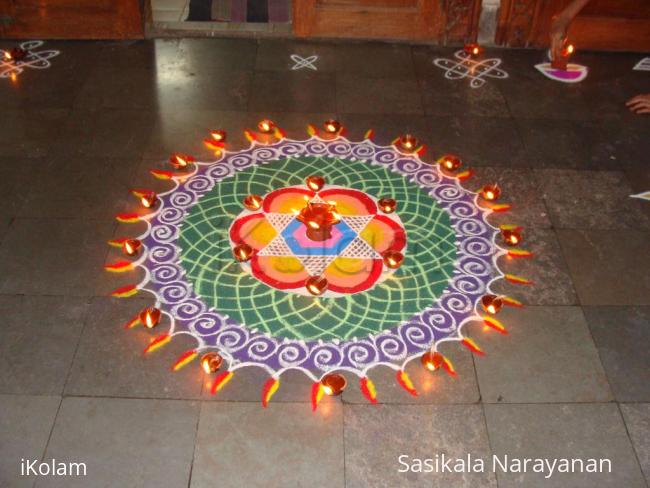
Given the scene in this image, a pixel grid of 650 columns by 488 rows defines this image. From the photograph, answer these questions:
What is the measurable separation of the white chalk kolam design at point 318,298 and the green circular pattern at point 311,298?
0.11 ft

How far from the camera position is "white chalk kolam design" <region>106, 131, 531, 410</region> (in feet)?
10.5

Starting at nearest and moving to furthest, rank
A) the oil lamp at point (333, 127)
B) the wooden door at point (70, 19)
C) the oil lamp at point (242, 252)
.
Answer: the oil lamp at point (242, 252)
the oil lamp at point (333, 127)
the wooden door at point (70, 19)

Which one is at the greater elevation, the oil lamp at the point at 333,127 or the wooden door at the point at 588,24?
the wooden door at the point at 588,24

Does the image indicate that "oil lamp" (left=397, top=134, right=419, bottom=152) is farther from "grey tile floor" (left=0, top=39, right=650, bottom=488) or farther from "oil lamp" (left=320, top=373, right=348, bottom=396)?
"oil lamp" (left=320, top=373, right=348, bottom=396)

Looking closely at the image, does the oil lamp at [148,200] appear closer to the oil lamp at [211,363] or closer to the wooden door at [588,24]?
the oil lamp at [211,363]

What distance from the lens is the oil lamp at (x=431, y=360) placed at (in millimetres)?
3176

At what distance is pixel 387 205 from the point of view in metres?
4.00

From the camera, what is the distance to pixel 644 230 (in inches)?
160

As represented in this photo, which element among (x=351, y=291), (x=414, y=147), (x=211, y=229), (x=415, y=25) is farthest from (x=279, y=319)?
(x=415, y=25)

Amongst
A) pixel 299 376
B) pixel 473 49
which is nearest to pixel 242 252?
pixel 299 376

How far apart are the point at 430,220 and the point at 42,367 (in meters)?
2.38

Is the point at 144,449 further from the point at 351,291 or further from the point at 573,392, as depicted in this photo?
the point at 573,392

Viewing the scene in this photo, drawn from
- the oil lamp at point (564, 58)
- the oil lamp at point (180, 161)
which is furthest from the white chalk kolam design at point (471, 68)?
the oil lamp at point (180, 161)

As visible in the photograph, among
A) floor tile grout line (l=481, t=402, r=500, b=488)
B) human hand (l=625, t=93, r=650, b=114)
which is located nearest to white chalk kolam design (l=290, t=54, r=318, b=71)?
human hand (l=625, t=93, r=650, b=114)
